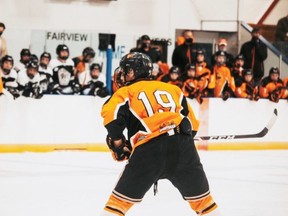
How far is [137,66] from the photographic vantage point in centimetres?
314

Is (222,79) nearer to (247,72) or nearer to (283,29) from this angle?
(247,72)

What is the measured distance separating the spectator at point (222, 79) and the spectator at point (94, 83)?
5.98ft

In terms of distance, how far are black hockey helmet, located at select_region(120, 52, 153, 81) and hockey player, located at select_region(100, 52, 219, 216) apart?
0.24 ft

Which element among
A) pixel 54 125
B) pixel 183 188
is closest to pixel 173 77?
pixel 54 125

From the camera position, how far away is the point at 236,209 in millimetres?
4227

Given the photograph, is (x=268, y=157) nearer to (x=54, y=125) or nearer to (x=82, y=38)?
(x=54, y=125)

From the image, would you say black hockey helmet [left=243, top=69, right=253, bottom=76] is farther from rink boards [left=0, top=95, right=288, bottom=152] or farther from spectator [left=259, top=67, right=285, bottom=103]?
rink boards [left=0, top=95, right=288, bottom=152]

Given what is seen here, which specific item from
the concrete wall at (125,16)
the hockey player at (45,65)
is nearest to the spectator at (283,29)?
the concrete wall at (125,16)

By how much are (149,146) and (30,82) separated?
16.8 ft

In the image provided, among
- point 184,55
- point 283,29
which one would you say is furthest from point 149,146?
point 283,29

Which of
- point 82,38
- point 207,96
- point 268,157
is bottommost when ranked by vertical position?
point 268,157

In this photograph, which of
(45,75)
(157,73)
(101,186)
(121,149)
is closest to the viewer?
(121,149)

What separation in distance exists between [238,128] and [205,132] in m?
0.55

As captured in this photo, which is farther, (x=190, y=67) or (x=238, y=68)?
(x=238, y=68)
